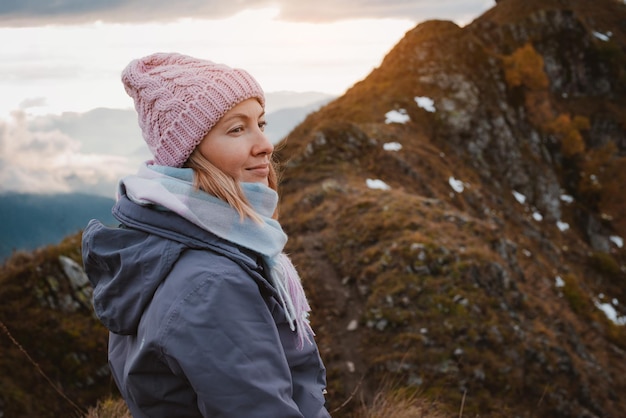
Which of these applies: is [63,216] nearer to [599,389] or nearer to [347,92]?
[599,389]

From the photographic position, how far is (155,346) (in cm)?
193

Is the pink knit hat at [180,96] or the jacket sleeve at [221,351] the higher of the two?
the pink knit hat at [180,96]

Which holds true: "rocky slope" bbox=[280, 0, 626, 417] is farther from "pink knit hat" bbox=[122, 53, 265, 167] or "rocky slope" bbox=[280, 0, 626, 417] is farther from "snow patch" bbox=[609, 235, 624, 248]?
"pink knit hat" bbox=[122, 53, 265, 167]

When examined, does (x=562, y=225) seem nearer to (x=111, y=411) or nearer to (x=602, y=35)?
(x=602, y=35)

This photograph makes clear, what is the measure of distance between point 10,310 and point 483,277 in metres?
10.2

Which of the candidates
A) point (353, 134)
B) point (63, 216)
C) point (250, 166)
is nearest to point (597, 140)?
point (353, 134)

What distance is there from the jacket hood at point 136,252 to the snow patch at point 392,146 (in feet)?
65.5

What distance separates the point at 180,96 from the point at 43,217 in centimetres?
2792

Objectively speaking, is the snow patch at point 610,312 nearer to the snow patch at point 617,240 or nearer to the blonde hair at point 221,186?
the snow patch at point 617,240

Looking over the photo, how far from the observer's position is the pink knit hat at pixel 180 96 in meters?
2.36

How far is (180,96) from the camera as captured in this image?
2402 mm

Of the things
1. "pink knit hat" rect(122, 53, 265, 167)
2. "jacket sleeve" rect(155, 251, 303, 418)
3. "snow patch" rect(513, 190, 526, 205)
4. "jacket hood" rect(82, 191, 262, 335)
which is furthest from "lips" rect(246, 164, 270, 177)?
"snow patch" rect(513, 190, 526, 205)

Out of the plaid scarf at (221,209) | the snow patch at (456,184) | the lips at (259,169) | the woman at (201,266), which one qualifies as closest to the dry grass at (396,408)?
the woman at (201,266)

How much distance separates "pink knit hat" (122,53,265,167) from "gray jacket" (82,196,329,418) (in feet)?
1.14
